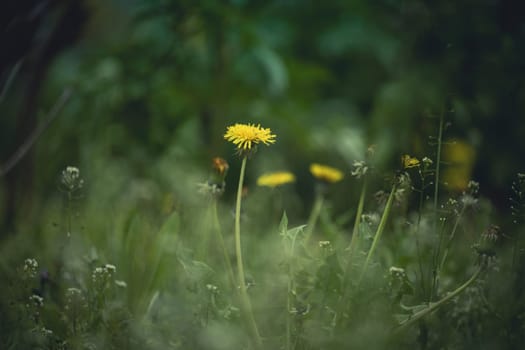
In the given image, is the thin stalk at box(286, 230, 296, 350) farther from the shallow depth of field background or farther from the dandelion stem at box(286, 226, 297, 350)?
the shallow depth of field background

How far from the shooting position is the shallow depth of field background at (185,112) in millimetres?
1640

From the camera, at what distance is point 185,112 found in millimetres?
2293

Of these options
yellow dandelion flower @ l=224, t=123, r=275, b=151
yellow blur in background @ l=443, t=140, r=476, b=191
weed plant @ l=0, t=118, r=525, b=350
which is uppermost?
yellow dandelion flower @ l=224, t=123, r=275, b=151

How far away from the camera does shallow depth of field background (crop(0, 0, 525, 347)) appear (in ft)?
5.38

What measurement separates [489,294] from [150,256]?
0.84 meters

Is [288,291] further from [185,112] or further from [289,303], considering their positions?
[185,112]

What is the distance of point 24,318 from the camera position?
1.21 metres

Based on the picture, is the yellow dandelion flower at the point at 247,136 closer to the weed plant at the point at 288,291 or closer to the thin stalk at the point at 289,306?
the weed plant at the point at 288,291

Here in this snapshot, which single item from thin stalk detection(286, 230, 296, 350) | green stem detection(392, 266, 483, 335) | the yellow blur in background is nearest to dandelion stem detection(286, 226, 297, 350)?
thin stalk detection(286, 230, 296, 350)

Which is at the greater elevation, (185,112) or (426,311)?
(426,311)

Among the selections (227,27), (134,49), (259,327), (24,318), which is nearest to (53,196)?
(134,49)

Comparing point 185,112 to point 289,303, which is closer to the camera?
point 289,303

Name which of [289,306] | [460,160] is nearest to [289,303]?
[289,306]

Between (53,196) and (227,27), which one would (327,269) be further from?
(53,196)
